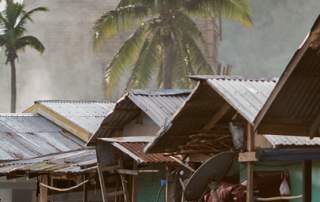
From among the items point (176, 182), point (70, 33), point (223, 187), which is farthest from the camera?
point (70, 33)

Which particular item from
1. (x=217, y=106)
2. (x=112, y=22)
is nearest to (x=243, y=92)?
(x=217, y=106)

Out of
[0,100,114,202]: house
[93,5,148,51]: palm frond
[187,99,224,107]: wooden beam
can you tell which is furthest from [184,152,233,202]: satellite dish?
[93,5,148,51]: palm frond

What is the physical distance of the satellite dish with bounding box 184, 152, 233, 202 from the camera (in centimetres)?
991

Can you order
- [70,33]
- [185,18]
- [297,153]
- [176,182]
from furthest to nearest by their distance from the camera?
1. [70,33]
2. [185,18]
3. [176,182]
4. [297,153]

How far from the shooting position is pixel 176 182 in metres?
12.7

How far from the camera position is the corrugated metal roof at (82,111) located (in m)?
21.7

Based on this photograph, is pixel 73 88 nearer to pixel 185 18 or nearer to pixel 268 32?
pixel 185 18

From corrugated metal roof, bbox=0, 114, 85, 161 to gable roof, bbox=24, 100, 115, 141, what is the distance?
0.26 metres

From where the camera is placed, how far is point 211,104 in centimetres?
1067

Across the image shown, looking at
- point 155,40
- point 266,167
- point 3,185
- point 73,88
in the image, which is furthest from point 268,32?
point 266,167

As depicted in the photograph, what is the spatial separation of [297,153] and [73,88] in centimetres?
3826

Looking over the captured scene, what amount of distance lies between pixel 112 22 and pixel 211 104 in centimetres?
1540

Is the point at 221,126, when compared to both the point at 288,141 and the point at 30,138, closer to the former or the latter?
the point at 288,141

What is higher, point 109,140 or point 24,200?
point 109,140
